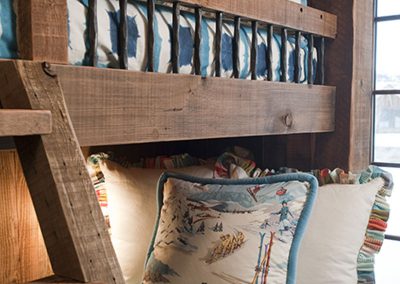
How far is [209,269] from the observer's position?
53.4 inches

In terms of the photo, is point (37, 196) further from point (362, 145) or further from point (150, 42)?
point (362, 145)

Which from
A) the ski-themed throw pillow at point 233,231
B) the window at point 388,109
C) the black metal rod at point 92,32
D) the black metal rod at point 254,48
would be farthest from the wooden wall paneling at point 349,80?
the black metal rod at point 92,32

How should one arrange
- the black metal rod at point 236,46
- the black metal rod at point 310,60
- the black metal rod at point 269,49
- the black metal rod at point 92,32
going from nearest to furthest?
the black metal rod at point 92,32
the black metal rod at point 236,46
the black metal rod at point 269,49
the black metal rod at point 310,60

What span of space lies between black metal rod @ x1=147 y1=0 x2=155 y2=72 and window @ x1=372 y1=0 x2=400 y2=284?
1.31 metres

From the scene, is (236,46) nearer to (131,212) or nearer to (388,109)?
(131,212)

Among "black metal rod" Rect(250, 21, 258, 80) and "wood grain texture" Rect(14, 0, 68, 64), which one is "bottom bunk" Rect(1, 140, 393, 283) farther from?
"wood grain texture" Rect(14, 0, 68, 64)

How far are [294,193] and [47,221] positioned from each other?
0.72m

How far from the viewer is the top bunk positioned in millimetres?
992

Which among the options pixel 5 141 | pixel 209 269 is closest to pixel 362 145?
pixel 209 269

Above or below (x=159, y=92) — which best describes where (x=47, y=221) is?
below

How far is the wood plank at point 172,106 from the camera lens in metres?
1.06

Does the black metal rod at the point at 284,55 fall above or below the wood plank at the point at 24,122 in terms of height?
above

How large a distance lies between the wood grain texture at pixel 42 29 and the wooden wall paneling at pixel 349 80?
1.30 meters

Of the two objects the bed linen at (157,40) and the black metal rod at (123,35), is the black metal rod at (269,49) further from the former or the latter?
the black metal rod at (123,35)
